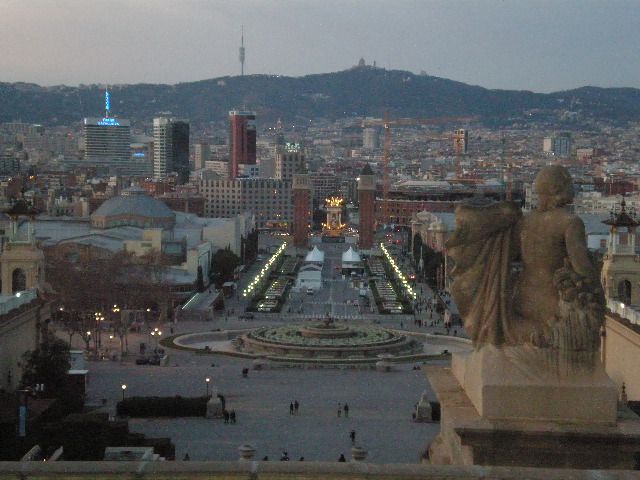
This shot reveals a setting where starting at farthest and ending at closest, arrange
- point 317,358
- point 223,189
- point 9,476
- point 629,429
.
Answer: point 223,189, point 317,358, point 629,429, point 9,476

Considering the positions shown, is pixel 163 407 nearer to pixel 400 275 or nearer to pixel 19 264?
pixel 19 264

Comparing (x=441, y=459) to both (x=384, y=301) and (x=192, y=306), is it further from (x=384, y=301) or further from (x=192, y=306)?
(x=384, y=301)

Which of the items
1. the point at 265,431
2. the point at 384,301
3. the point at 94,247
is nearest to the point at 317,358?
the point at 265,431

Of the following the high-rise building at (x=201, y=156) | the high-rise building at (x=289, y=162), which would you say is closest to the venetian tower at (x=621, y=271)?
the high-rise building at (x=289, y=162)

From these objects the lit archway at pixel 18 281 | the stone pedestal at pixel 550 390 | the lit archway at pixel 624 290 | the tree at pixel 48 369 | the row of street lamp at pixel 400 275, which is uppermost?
the stone pedestal at pixel 550 390

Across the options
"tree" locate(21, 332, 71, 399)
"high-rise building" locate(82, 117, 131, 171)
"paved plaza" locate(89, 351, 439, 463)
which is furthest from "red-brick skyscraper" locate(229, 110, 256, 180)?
"tree" locate(21, 332, 71, 399)

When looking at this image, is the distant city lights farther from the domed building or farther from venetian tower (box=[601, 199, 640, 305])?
venetian tower (box=[601, 199, 640, 305])

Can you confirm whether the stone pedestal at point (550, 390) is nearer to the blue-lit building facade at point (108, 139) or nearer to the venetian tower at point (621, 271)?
the venetian tower at point (621, 271)
